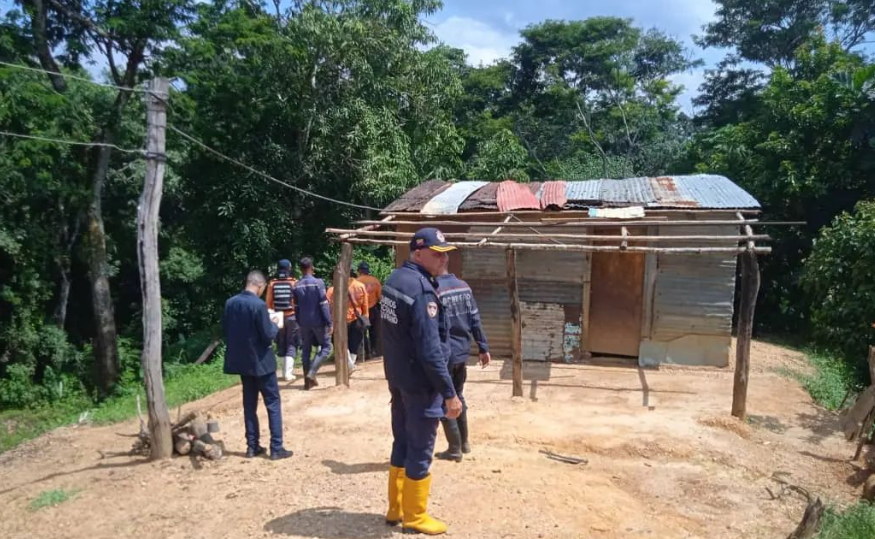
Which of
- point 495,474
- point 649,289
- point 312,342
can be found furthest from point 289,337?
point 649,289

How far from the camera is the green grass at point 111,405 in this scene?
989cm

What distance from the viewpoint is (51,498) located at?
5539mm

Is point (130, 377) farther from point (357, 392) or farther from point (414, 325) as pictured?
point (414, 325)

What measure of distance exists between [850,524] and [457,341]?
310cm

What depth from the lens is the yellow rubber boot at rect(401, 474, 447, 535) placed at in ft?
14.1

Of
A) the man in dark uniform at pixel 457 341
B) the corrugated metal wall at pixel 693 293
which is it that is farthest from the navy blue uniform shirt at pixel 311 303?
the corrugated metal wall at pixel 693 293

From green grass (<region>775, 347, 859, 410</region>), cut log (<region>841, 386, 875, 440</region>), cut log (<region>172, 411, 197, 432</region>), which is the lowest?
cut log (<region>172, 411, 197, 432</region>)

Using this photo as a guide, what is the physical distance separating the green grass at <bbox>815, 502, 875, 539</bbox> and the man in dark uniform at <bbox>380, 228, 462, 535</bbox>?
257 cm

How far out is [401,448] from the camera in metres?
4.50

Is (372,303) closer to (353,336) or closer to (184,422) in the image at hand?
(353,336)

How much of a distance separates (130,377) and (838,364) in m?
14.9

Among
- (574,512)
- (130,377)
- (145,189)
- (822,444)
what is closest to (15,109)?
(130,377)

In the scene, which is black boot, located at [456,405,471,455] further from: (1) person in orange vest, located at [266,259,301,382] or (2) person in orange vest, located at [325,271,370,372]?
(2) person in orange vest, located at [325,271,370,372]

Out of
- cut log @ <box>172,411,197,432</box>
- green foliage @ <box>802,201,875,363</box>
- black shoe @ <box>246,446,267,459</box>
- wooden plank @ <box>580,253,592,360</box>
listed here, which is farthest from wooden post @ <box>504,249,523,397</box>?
green foliage @ <box>802,201,875,363</box>
